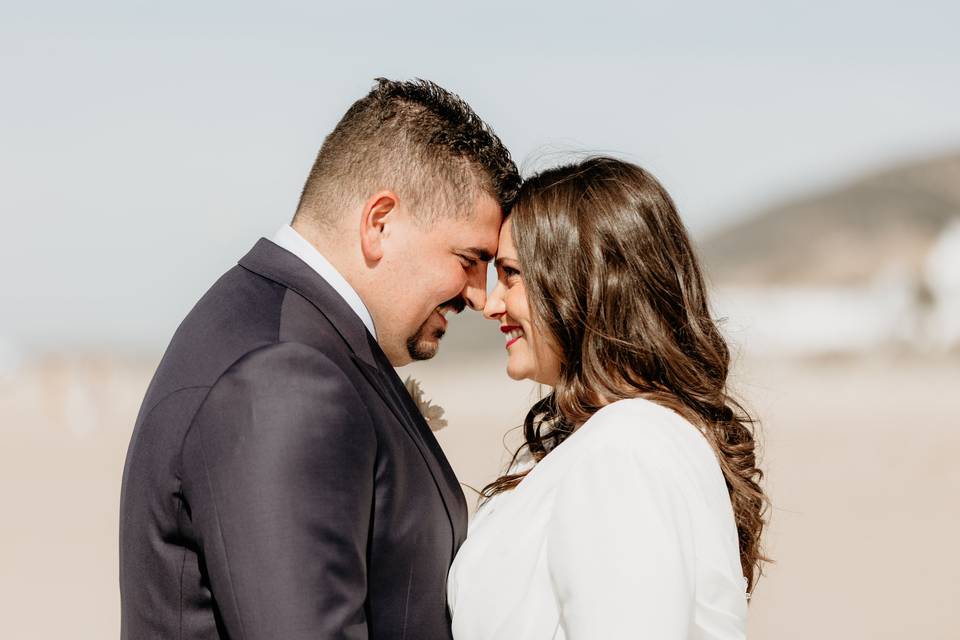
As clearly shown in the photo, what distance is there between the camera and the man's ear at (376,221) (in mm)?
3137

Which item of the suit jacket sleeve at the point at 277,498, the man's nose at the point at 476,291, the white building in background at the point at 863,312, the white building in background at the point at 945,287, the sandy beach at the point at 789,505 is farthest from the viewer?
the white building in background at the point at 863,312

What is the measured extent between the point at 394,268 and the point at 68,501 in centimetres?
1437

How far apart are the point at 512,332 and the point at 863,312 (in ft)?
170

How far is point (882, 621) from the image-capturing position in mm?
9828

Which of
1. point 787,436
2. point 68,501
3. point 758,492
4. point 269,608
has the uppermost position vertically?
point 269,608

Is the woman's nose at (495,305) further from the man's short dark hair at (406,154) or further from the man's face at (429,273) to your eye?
the man's short dark hair at (406,154)

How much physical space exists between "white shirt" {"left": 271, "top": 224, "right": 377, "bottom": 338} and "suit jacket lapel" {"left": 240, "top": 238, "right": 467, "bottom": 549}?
2.5 inches

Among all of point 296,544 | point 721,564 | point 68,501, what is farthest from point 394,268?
point 68,501

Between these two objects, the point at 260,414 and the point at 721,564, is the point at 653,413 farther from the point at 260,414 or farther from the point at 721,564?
the point at 260,414

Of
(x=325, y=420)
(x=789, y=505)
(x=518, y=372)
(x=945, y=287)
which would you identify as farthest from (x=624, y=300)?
(x=945, y=287)

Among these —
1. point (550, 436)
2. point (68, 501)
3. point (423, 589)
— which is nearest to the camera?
point (423, 589)

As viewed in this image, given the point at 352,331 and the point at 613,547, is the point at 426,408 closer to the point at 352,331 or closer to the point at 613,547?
the point at 352,331

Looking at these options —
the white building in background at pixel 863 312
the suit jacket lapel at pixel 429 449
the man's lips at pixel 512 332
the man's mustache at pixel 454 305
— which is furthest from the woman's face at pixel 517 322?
the white building in background at pixel 863 312

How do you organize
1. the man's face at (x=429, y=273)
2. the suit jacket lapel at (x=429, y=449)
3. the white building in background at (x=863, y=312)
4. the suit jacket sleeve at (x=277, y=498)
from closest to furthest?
the suit jacket sleeve at (x=277, y=498) < the suit jacket lapel at (x=429, y=449) < the man's face at (x=429, y=273) < the white building in background at (x=863, y=312)
